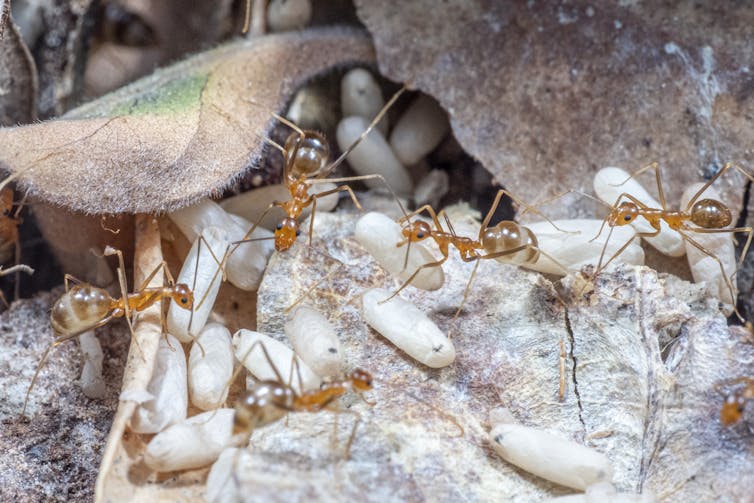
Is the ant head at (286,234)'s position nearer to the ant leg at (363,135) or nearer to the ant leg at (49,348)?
the ant leg at (363,135)

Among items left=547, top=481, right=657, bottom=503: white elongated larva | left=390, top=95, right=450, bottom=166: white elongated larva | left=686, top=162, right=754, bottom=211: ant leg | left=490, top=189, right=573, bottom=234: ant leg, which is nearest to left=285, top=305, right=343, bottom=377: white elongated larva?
left=547, top=481, right=657, bottom=503: white elongated larva

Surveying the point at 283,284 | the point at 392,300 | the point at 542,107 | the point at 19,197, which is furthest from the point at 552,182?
the point at 19,197

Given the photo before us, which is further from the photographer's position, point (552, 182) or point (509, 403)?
point (552, 182)

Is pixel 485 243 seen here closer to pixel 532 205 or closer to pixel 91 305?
pixel 532 205

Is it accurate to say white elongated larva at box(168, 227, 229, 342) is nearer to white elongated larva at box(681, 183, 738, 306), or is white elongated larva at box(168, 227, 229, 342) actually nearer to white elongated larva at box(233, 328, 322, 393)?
white elongated larva at box(233, 328, 322, 393)

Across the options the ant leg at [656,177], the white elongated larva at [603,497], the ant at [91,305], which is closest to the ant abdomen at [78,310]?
→ the ant at [91,305]

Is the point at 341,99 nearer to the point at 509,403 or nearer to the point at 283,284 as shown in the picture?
the point at 283,284
